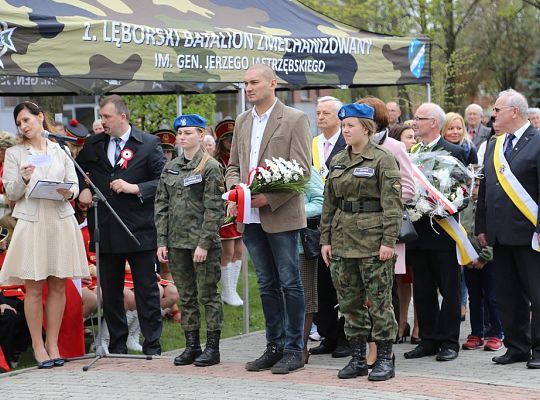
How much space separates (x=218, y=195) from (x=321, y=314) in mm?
1612

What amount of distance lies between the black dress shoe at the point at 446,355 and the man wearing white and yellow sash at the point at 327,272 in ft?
2.58

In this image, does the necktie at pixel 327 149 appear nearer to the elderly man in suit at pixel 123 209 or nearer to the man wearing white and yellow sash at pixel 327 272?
the man wearing white and yellow sash at pixel 327 272

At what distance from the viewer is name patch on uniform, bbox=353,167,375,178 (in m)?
7.29

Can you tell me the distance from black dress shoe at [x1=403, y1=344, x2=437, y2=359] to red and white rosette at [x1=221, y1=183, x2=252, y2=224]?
209cm

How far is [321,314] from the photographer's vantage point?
8.92 m

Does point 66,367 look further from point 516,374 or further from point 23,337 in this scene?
point 516,374

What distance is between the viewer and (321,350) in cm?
901

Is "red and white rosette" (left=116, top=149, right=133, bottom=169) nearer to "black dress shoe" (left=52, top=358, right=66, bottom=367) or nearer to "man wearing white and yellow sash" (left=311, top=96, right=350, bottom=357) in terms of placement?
"man wearing white and yellow sash" (left=311, top=96, right=350, bottom=357)

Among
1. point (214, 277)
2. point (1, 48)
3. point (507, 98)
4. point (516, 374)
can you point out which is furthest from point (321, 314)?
point (1, 48)

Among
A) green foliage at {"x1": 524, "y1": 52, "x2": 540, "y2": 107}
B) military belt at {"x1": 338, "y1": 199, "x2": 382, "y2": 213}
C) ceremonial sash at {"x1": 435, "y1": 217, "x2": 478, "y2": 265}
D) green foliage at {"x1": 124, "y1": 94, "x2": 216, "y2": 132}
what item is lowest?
ceremonial sash at {"x1": 435, "y1": 217, "x2": 478, "y2": 265}

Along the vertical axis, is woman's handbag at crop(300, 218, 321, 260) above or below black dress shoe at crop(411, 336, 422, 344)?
above

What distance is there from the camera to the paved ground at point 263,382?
22.9ft

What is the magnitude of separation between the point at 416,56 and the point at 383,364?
5.11 m

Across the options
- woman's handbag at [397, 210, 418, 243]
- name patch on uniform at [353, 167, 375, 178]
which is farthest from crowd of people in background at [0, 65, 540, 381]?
woman's handbag at [397, 210, 418, 243]
